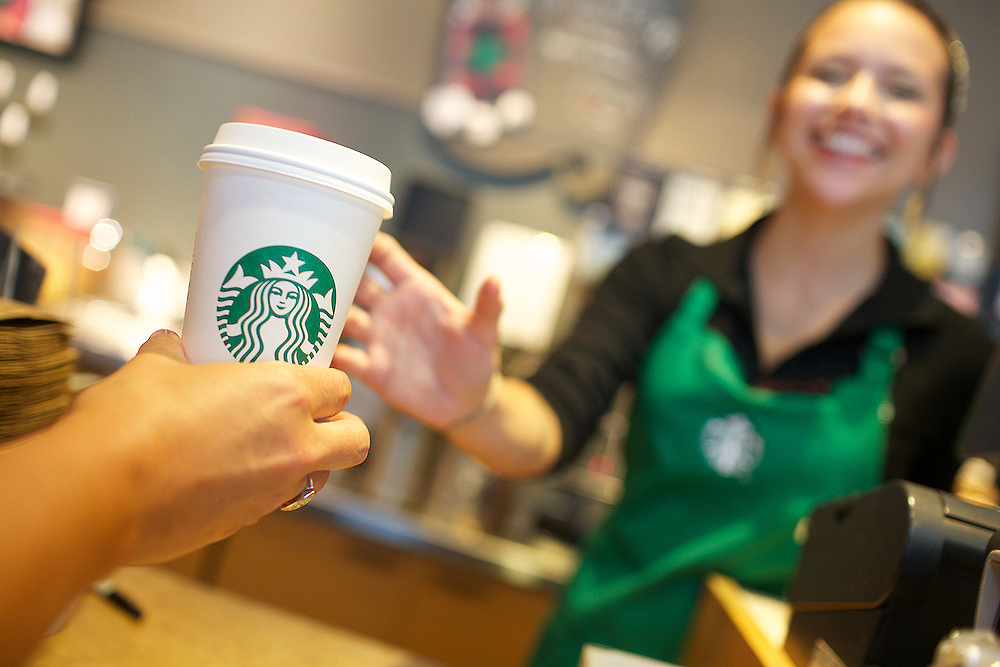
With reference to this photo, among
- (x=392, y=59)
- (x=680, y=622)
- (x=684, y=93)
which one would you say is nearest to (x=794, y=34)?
(x=684, y=93)

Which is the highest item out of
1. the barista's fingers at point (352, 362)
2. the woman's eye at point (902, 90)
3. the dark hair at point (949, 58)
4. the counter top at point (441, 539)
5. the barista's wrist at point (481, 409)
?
the dark hair at point (949, 58)

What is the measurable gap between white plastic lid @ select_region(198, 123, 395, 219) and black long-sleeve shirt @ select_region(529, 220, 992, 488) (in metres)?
0.69

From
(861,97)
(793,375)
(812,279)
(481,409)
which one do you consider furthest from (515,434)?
(861,97)

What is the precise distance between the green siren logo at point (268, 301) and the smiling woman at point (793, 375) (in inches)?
21.9

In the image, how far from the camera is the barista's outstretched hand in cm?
79

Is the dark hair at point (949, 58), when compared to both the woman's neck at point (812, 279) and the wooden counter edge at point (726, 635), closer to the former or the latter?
the woman's neck at point (812, 279)

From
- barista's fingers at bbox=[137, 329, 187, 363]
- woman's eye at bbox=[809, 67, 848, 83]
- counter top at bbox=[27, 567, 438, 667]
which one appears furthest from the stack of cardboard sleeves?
woman's eye at bbox=[809, 67, 848, 83]

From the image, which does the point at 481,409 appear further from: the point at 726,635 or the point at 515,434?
the point at 726,635

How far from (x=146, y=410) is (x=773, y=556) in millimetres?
999

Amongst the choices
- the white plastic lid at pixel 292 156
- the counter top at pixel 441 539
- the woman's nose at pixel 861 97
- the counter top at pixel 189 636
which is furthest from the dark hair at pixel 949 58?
the counter top at pixel 441 539

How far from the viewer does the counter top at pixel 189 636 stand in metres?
0.70

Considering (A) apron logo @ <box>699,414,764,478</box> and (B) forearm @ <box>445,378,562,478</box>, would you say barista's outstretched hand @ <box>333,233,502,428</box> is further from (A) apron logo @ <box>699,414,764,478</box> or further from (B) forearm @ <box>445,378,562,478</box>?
(A) apron logo @ <box>699,414,764,478</box>

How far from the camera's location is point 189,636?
78cm

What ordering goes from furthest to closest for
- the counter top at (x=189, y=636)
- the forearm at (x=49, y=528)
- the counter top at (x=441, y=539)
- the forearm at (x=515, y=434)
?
the counter top at (x=441, y=539) < the forearm at (x=515, y=434) < the counter top at (x=189, y=636) < the forearm at (x=49, y=528)
